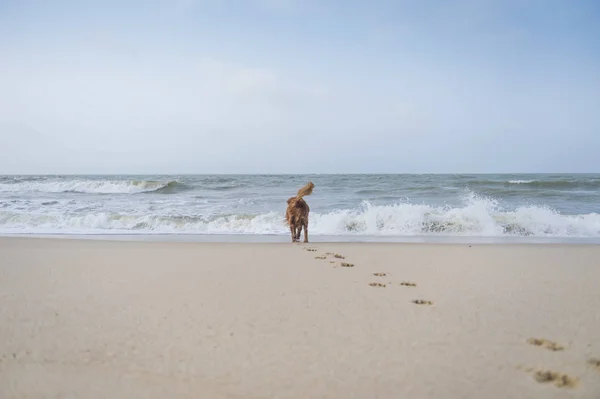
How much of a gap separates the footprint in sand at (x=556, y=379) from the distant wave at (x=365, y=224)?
943cm

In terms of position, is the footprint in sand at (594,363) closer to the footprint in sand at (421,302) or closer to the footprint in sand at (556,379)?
the footprint in sand at (556,379)

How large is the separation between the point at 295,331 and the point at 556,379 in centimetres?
181

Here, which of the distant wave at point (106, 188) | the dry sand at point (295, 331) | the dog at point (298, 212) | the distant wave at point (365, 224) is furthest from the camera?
the distant wave at point (106, 188)

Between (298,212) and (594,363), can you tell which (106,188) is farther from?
(594,363)

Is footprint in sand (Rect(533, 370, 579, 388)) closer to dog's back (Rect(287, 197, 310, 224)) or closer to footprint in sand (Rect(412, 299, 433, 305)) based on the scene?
footprint in sand (Rect(412, 299, 433, 305))

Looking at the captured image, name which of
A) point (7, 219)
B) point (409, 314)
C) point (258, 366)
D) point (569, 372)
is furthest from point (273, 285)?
point (7, 219)

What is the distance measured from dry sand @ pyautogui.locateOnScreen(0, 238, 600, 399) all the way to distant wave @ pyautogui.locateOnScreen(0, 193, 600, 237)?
21.0 ft

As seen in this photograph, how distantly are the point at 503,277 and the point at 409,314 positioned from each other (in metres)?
2.42

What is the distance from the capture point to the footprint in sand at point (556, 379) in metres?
2.52

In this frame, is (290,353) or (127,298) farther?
(127,298)

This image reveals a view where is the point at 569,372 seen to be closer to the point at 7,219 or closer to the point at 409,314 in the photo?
the point at 409,314

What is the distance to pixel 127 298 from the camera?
417cm

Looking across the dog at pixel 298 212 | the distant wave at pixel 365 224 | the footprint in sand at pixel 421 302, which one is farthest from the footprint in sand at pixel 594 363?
the distant wave at pixel 365 224

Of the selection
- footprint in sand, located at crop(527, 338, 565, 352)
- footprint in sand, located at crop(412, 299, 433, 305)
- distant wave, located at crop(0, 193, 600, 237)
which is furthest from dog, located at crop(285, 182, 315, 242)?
footprint in sand, located at crop(527, 338, 565, 352)
